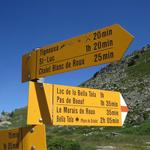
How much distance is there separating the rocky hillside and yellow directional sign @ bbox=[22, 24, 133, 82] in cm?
5497

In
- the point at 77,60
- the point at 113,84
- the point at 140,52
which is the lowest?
the point at 77,60

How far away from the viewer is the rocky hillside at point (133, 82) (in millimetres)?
70938

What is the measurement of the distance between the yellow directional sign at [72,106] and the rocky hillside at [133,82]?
5421 centimetres

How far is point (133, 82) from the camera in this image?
95.2m

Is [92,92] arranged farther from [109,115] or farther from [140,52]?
[140,52]

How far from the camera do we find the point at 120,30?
25.6 feet

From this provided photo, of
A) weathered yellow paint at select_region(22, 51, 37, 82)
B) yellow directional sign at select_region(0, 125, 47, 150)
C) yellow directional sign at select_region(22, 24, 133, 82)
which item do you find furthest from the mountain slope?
yellow directional sign at select_region(0, 125, 47, 150)

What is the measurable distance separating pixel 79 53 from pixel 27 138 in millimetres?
1867

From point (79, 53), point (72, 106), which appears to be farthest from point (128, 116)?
point (79, 53)

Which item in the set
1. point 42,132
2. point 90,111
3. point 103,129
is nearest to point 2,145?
point 42,132

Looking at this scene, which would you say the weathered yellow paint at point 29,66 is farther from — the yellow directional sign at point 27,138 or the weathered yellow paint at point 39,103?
the yellow directional sign at point 27,138

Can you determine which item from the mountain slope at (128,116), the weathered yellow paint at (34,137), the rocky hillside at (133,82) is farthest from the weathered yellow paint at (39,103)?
the rocky hillside at (133,82)

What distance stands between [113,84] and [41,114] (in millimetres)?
90002

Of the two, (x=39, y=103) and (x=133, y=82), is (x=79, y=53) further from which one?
(x=133, y=82)
